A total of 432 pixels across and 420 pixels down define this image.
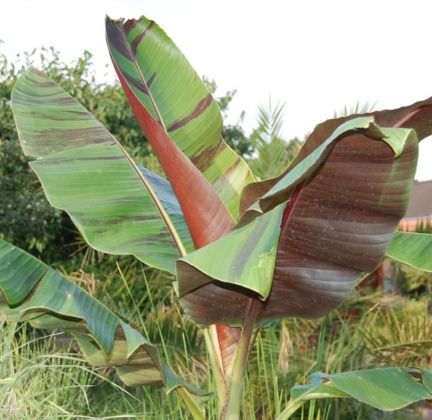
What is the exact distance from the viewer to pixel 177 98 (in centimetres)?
437

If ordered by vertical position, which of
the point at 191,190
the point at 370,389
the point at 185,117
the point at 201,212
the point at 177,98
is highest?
the point at 177,98

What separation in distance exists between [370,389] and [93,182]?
167 cm

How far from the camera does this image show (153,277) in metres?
8.38

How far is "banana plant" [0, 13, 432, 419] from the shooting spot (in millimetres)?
3062

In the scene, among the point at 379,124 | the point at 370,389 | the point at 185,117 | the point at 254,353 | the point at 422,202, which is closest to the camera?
the point at 379,124

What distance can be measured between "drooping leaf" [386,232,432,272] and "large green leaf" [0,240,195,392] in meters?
1.29

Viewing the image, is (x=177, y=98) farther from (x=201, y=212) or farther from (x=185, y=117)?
(x=201, y=212)

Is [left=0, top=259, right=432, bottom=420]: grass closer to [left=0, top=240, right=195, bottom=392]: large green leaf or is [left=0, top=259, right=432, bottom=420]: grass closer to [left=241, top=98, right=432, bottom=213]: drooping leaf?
[left=0, top=240, right=195, bottom=392]: large green leaf

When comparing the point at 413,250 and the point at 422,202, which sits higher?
the point at 413,250

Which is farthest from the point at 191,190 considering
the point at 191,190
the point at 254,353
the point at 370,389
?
the point at 254,353

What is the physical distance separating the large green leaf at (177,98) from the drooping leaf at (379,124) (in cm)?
90

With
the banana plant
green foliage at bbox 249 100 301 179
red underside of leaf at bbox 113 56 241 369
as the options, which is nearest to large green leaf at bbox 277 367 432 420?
the banana plant

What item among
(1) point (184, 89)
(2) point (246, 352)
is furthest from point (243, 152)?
(2) point (246, 352)

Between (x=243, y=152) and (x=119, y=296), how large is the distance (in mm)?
4237
